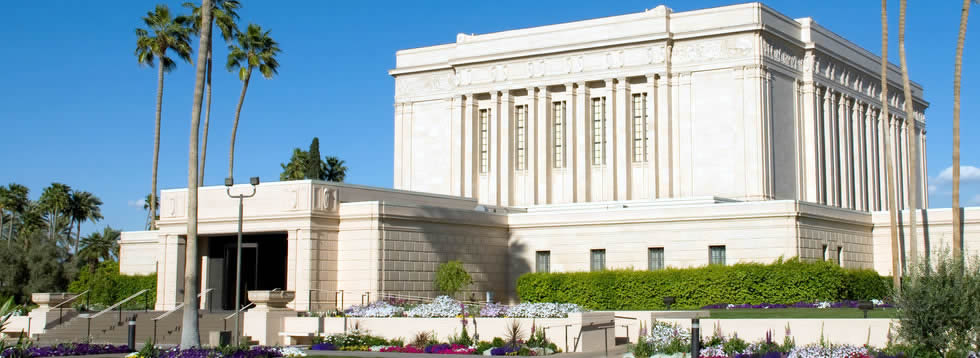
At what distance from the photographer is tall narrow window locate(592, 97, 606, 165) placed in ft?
185

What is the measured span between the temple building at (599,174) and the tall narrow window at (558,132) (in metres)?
0.08

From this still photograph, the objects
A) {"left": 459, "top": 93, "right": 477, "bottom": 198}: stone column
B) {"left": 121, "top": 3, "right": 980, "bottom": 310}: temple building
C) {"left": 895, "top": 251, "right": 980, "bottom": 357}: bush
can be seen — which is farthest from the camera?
{"left": 459, "top": 93, "right": 477, "bottom": 198}: stone column

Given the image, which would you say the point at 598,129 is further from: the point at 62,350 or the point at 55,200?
the point at 55,200

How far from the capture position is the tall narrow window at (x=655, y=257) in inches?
1737

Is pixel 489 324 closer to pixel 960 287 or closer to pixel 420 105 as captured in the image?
pixel 960 287

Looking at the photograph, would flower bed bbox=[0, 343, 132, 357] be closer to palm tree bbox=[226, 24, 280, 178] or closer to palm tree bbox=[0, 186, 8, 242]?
palm tree bbox=[226, 24, 280, 178]

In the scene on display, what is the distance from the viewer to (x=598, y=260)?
4559cm

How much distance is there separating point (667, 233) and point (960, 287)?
73.0 feet

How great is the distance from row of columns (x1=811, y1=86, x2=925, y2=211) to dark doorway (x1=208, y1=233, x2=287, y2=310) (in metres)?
27.4

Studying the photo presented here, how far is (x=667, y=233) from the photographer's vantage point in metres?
43.9

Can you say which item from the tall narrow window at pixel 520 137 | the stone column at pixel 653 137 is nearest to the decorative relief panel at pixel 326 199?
the stone column at pixel 653 137

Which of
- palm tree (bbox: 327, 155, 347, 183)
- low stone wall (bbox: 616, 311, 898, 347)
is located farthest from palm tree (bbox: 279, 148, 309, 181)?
low stone wall (bbox: 616, 311, 898, 347)

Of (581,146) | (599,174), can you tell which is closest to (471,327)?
(599,174)

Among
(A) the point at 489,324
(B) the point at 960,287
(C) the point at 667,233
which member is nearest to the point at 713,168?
(C) the point at 667,233
